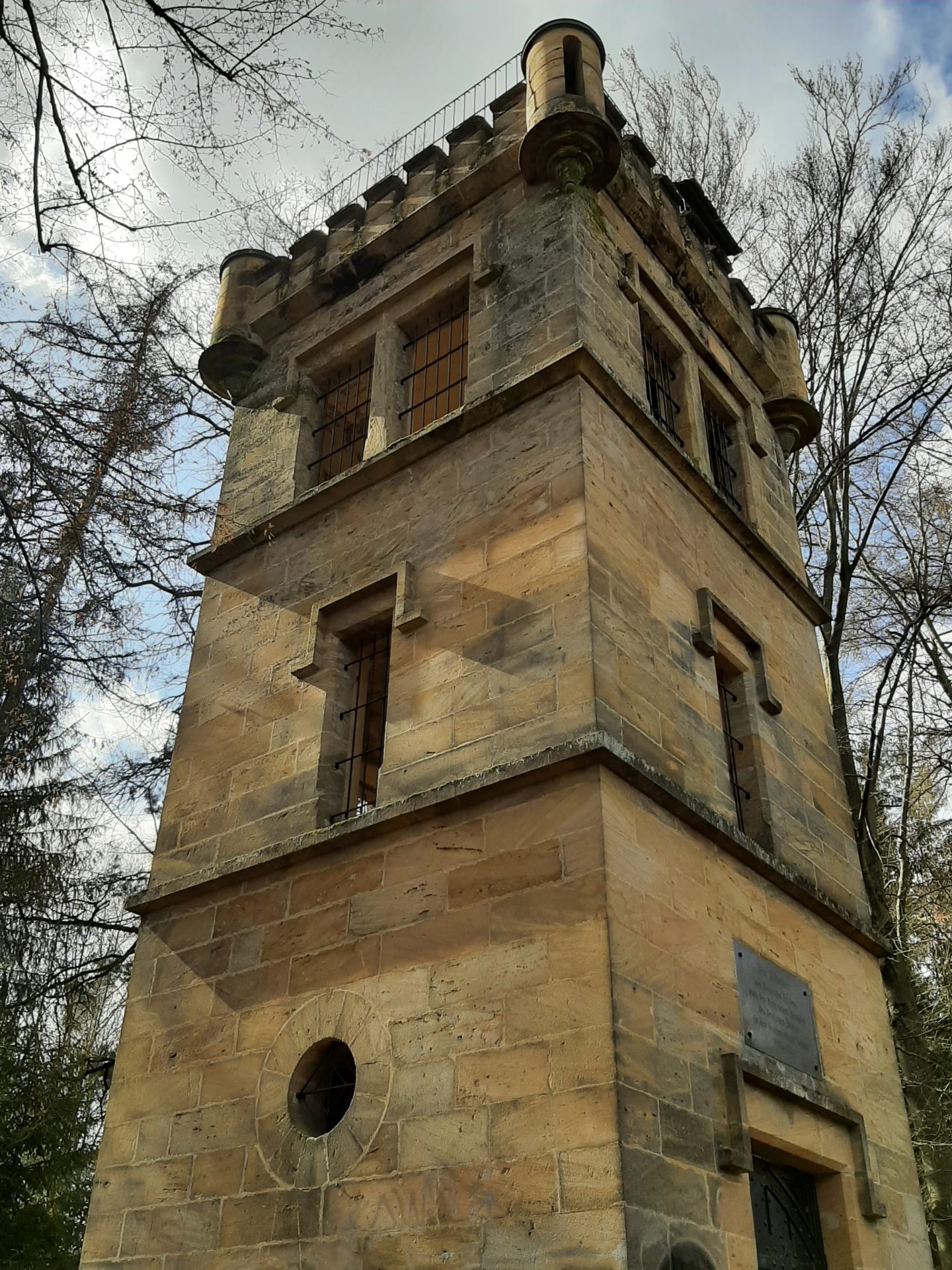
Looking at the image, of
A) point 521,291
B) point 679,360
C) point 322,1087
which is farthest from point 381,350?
point 322,1087

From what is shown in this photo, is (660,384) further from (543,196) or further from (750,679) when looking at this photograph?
(750,679)

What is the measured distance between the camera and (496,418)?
7.94 m

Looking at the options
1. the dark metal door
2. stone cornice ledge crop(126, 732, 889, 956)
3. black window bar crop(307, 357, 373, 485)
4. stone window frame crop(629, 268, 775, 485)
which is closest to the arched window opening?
stone window frame crop(629, 268, 775, 485)

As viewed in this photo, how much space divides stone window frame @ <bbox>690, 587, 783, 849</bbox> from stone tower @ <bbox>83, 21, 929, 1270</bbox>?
3cm

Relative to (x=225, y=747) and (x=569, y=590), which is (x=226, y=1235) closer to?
(x=225, y=747)

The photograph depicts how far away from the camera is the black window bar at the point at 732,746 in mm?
7809

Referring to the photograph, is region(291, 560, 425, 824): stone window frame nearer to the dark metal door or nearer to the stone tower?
the stone tower

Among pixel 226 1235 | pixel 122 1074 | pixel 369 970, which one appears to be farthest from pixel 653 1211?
pixel 122 1074

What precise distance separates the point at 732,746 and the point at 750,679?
0.65 m

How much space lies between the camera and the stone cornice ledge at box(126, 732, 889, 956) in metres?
5.86

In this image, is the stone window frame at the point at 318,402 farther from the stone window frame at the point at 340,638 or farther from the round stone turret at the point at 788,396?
the round stone turret at the point at 788,396

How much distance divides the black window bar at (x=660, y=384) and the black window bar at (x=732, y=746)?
2.18 meters

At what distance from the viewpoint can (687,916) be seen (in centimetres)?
607

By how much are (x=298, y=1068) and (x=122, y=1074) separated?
1626mm
